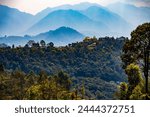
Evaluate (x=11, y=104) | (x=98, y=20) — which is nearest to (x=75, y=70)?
(x=98, y=20)

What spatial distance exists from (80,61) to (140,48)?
30226 mm

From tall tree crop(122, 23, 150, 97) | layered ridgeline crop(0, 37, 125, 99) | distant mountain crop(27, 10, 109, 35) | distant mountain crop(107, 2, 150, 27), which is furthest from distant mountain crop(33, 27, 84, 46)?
tall tree crop(122, 23, 150, 97)

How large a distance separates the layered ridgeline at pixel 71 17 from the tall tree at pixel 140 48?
3.22m

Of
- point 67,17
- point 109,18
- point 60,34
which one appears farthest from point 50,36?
point 109,18

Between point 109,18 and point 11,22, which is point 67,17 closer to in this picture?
point 109,18

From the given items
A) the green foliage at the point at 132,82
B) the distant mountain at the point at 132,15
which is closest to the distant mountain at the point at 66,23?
the distant mountain at the point at 132,15

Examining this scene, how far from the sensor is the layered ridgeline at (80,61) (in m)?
31.7

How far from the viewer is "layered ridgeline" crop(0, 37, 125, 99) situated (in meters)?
31.7

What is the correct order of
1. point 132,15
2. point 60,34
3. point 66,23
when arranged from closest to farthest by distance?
point 132,15 → point 66,23 → point 60,34

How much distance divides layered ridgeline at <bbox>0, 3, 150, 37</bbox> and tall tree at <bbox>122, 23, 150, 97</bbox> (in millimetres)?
3221

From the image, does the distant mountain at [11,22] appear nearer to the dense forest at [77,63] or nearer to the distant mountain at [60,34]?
the distant mountain at [60,34]

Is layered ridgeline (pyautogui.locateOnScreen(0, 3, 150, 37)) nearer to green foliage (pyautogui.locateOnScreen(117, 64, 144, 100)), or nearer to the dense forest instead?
the dense forest

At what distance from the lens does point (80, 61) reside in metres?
38.4

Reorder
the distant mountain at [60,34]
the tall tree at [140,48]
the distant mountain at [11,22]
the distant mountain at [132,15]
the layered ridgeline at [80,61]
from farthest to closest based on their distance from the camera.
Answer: the layered ridgeline at [80,61] < the distant mountain at [60,34] < the distant mountain at [132,15] < the distant mountain at [11,22] < the tall tree at [140,48]
